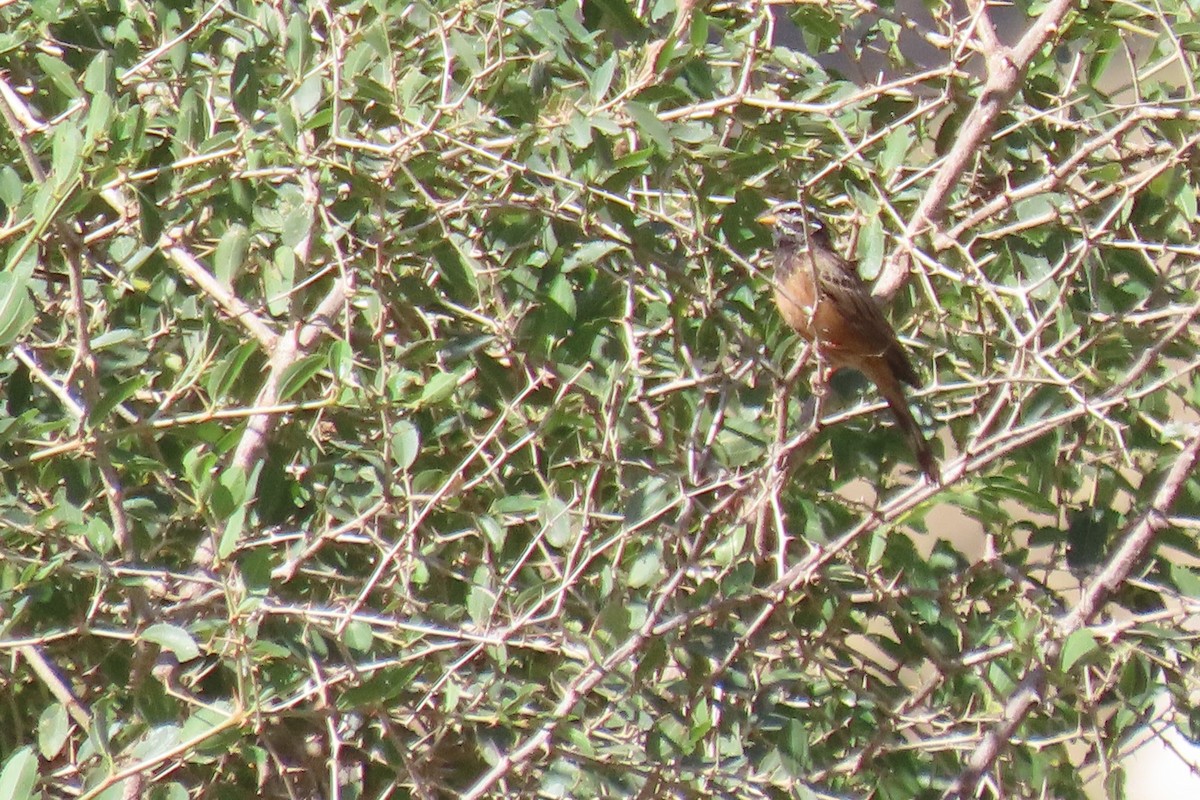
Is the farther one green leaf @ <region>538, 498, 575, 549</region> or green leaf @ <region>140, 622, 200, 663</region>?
A: green leaf @ <region>538, 498, 575, 549</region>

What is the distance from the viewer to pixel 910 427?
293 cm

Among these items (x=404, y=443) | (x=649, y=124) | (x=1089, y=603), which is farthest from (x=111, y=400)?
(x=1089, y=603)

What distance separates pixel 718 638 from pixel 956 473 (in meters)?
0.50

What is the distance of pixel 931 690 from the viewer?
9.66 feet

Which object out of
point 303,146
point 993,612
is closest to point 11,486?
point 303,146

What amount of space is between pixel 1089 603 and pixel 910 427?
460mm

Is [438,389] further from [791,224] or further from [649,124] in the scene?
[791,224]

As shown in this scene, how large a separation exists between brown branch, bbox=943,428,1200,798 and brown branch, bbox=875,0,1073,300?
0.62m

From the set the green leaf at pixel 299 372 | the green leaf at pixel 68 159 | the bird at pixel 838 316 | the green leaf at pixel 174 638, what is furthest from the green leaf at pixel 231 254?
the bird at pixel 838 316

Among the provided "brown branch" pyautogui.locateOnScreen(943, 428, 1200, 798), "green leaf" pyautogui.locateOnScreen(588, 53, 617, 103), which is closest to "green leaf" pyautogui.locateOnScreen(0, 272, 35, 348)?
"green leaf" pyautogui.locateOnScreen(588, 53, 617, 103)

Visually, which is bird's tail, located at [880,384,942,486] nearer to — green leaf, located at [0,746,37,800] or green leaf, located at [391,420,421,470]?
green leaf, located at [391,420,421,470]

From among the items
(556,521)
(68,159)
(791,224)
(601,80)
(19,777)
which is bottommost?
(791,224)

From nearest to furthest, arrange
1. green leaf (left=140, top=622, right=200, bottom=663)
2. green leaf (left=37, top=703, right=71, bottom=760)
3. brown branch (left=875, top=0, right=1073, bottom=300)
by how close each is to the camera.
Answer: green leaf (left=140, top=622, right=200, bottom=663) < green leaf (left=37, top=703, right=71, bottom=760) < brown branch (left=875, top=0, right=1073, bottom=300)

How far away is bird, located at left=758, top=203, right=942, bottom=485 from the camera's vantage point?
286cm
